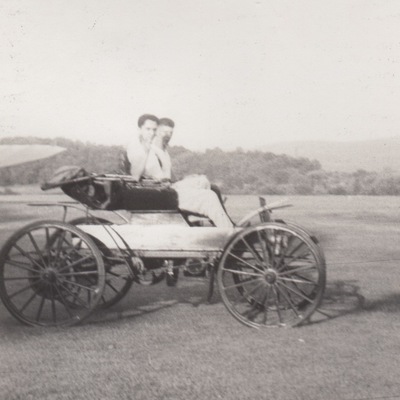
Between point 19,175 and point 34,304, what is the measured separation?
121 cm

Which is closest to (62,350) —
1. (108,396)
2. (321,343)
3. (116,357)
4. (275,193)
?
(116,357)

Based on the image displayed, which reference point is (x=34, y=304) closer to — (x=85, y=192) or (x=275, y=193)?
(x=85, y=192)

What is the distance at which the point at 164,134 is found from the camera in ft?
15.5

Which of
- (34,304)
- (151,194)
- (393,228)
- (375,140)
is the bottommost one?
(34,304)

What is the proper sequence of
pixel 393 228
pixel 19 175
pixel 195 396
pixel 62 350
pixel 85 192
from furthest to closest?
pixel 393 228 → pixel 19 175 → pixel 85 192 → pixel 62 350 → pixel 195 396

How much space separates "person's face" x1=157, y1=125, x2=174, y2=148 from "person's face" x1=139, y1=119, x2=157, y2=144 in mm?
Answer: 45

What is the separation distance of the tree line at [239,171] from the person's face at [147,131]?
7.9 inches

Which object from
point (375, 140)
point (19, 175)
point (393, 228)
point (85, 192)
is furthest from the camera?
point (393, 228)

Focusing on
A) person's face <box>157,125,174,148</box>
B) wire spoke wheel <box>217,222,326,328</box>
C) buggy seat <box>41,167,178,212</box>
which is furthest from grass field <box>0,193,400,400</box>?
person's face <box>157,125,174,148</box>

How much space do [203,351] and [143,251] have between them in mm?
1023

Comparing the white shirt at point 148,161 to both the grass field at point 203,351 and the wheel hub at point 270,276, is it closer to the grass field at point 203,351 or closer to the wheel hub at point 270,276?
the grass field at point 203,351

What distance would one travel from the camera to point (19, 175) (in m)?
5.72

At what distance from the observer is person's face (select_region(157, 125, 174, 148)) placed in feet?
15.5

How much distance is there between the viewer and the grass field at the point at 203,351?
323cm
